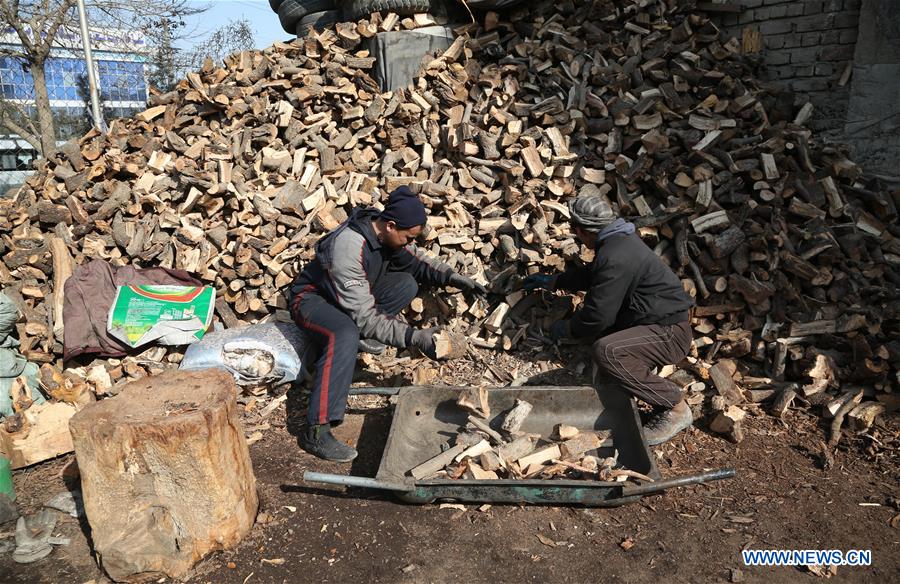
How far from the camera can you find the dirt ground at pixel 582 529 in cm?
284

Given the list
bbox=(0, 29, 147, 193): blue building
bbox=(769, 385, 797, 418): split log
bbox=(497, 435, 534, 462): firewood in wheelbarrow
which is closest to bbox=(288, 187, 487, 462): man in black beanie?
bbox=(497, 435, 534, 462): firewood in wheelbarrow

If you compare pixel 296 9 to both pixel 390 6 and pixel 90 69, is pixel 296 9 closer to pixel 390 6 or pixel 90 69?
pixel 390 6

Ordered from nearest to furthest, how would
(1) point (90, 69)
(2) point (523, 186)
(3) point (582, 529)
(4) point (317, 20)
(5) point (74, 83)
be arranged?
(3) point (582, 529) → (2) point (523, 186) → (4) point (317, 20) → (1) point (90, 69) → (5) point (74, 83)

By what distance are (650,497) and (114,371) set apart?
12.7 feet

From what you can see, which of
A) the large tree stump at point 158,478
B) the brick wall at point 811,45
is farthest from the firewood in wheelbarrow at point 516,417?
the brick wall at point 811,45

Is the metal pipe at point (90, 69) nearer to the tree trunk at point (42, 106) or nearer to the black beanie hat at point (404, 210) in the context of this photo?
the tree trunk at point (42, 106)

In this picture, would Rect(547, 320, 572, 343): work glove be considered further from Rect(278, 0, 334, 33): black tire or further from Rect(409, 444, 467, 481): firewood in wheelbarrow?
Rect(278, 0, 334, 33): black tire

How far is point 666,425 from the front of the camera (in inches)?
148

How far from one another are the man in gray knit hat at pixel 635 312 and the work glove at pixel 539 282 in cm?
53

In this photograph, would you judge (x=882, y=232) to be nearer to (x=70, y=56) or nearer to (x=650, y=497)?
(x=650, y=497)

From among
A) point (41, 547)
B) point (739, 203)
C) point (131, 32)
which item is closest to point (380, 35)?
point (739, 203)

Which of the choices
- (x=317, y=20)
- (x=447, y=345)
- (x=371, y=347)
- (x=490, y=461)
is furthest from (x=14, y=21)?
(x=490, y=461)

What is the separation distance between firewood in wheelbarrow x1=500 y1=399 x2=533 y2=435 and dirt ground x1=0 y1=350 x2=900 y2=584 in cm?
53

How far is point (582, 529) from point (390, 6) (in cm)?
522
